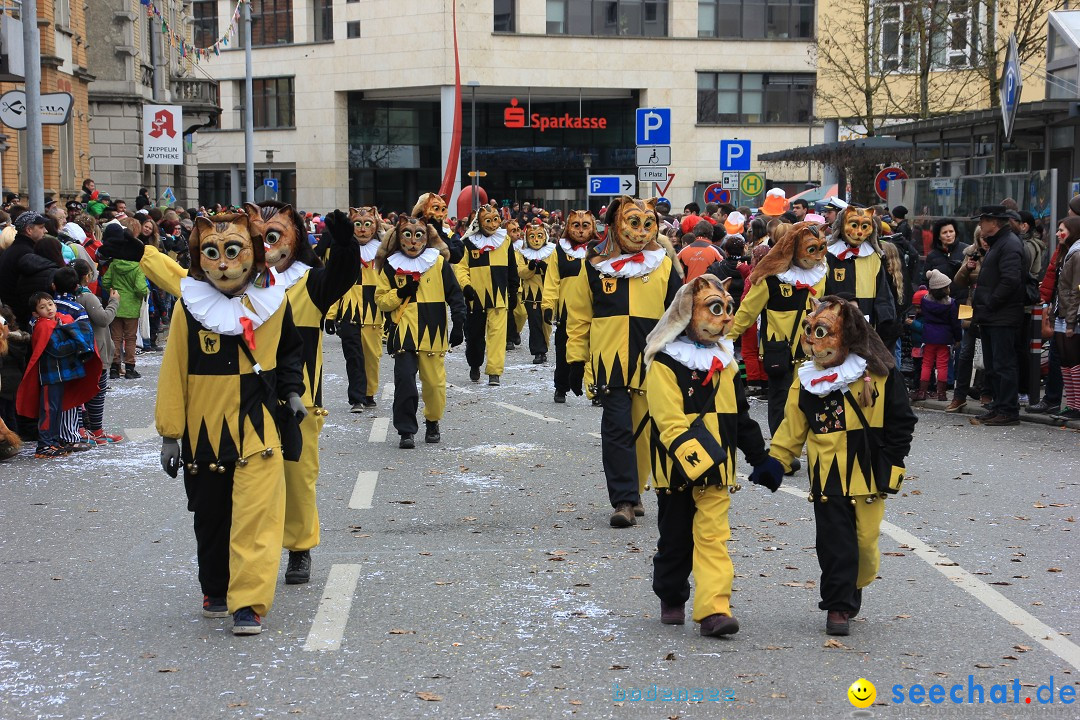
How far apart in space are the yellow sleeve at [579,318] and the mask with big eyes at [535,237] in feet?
35.7

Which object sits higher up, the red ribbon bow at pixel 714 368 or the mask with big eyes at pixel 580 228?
the mask with big eyes at pixel 580 228

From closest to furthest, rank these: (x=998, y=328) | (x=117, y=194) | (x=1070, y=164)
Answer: (x=998, y=328)
(x=1070, y=164)
(x=117, y=194)

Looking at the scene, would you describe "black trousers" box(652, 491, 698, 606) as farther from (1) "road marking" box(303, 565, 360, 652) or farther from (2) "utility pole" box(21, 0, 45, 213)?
(2) "utility pole" box(21, 0, 45, 213)

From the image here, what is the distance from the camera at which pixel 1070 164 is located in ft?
65.9

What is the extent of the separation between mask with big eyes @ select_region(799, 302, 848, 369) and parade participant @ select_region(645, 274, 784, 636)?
368mm

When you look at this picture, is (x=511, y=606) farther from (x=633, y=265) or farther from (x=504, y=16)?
(x=504, y=16)

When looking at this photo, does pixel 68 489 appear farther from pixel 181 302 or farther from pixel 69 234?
pixel 69 234

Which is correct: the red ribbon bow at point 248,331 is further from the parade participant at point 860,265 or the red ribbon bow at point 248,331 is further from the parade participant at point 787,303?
the parade participant at point 860,265

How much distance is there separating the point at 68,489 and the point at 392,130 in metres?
57.6

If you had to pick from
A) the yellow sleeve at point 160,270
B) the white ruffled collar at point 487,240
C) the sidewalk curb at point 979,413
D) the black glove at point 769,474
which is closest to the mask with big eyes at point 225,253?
the yellow sleeve at point 160,270

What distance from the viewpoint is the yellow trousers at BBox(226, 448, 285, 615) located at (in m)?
6.37

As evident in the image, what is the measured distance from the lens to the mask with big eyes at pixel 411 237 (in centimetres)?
1214

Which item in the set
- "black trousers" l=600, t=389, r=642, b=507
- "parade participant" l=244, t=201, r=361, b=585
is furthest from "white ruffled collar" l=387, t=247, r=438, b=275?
"parade participant" l=244, t=201, r=361, b=585

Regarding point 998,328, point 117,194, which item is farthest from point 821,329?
point 117,194
